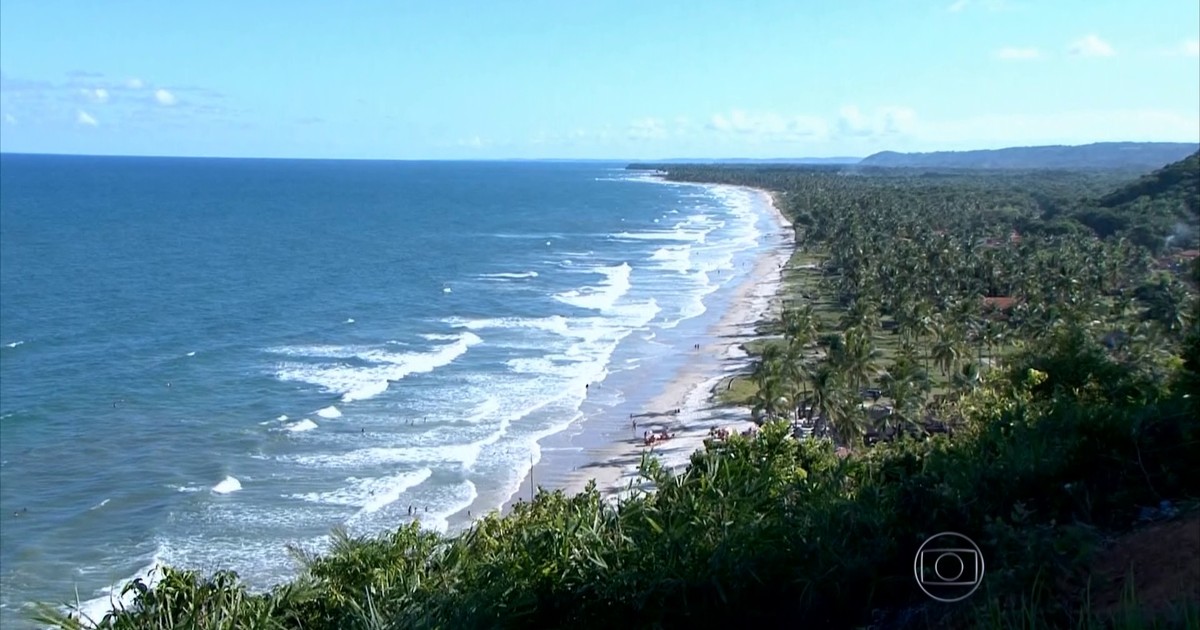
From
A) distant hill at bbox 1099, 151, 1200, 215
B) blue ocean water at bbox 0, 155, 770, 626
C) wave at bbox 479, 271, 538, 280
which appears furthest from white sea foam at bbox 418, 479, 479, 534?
distant hill at bbox 1099, 151, 1200, 215

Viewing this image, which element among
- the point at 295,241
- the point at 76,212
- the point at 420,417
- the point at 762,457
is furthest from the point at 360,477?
the point at 76,212

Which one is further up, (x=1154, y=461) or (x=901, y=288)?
(x=1154, y=461)

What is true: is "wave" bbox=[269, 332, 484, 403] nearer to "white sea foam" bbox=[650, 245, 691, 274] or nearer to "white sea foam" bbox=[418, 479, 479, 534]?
"white sea foam" bbox=[418, 479, 479, 534]

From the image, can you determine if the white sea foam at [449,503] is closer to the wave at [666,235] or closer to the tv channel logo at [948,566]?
the tv channel logo at [948,566]

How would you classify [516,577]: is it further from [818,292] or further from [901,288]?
[818,292]

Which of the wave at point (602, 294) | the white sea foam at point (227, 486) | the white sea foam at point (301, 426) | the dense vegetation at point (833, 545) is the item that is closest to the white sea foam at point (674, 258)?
the wave at point (602, 294)
